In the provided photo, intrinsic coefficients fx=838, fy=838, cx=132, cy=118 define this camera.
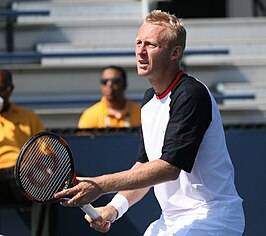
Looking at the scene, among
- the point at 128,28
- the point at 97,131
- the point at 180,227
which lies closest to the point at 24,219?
the point at 97,131

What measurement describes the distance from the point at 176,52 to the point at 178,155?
519 mm

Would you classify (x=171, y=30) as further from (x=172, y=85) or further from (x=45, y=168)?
(x=45, y=168)

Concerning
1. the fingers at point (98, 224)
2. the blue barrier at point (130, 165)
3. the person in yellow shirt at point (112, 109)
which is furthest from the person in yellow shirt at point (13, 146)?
the fingers at point (98, 224)

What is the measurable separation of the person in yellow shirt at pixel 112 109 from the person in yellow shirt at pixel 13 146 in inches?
37.3

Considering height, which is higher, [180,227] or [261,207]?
[180,227]

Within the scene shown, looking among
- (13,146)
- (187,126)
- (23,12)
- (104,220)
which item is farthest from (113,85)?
(187,126)

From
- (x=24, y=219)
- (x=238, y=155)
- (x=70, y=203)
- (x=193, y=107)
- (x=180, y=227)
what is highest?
(x=193, y=107)

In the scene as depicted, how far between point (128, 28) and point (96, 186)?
265 inches

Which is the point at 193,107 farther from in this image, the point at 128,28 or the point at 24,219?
the point at 128,28

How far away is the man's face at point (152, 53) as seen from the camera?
3.95 metres

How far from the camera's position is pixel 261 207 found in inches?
246

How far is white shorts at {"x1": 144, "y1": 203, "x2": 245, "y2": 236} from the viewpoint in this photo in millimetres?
3912

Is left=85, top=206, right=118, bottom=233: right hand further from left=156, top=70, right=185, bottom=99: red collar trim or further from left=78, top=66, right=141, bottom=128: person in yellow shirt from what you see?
left=78, top=66, right=141, bottom=128: person in yellow shirt

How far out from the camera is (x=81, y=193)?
3.70m
